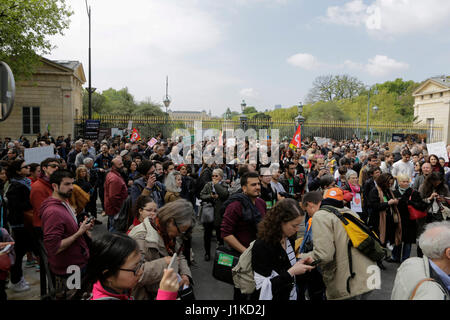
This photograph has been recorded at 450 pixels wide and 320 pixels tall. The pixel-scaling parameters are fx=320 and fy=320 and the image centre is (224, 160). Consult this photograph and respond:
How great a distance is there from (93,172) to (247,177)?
20.3 ft

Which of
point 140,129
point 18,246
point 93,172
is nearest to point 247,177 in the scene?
point 18,246

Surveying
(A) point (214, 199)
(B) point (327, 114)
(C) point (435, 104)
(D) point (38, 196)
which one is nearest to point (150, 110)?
(B) point (327, 114)

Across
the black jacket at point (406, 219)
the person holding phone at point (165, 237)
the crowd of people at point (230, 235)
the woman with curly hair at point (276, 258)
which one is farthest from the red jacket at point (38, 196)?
the black jacket at point (406, 219)

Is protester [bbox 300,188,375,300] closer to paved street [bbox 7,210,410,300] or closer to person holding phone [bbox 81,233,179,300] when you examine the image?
person holding phone [bbox 81,233,179,300]

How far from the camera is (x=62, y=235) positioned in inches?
127

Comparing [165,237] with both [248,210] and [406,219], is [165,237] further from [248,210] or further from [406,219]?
[406,219]

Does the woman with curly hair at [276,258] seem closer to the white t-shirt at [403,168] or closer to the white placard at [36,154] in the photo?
the white placard at [36,154]

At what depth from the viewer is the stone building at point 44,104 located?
2419 cm

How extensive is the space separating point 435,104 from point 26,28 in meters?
39.5

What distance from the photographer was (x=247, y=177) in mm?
3588

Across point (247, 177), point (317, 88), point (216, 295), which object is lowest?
point (216, 295)

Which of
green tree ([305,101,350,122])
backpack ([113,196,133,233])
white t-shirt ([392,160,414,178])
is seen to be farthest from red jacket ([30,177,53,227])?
green tree ([305,101,350,122])
